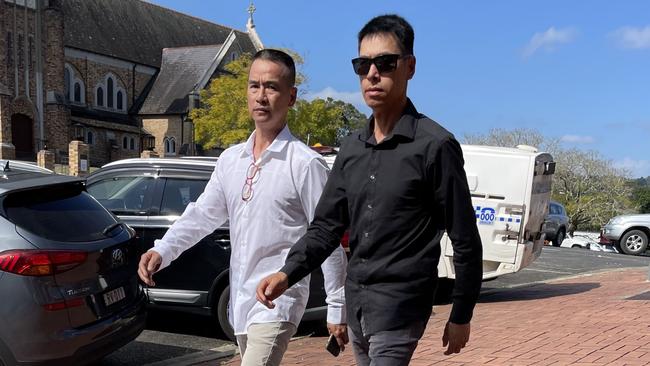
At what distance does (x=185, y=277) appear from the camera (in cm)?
639

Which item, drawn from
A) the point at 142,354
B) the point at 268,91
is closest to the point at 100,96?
the point at 142,354

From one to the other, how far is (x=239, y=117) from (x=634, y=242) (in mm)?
27169

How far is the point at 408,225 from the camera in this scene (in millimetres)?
2307

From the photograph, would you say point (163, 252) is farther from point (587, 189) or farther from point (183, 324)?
point (587, 189)

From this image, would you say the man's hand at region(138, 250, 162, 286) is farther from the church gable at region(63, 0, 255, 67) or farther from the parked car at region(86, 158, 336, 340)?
the church gable at region(63, 0, 255, 67)

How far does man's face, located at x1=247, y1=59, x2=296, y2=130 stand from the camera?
114 inches

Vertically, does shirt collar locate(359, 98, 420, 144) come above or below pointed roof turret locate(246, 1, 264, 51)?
below

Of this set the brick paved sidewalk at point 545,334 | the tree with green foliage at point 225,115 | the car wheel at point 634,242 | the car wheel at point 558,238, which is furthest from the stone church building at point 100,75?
the brick paved sidewalk at point 545,334

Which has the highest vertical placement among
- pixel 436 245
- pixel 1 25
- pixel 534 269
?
pixel 1 25

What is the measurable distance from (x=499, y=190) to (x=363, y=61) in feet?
21.5

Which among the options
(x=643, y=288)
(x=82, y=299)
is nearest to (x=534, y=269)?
(x=643, y=288)

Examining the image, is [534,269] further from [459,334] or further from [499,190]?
[459,334]

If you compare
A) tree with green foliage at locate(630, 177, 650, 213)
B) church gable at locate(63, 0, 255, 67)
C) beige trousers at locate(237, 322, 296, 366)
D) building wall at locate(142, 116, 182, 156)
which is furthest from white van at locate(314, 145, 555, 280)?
tree with green foliage at locate(630, 177, 650, 213)

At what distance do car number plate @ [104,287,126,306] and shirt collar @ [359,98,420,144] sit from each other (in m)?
2.87
